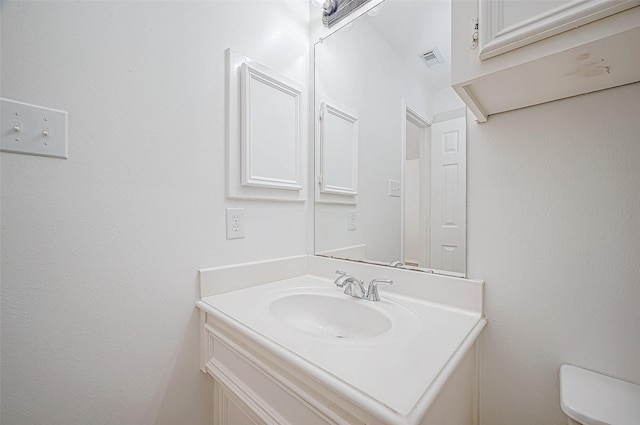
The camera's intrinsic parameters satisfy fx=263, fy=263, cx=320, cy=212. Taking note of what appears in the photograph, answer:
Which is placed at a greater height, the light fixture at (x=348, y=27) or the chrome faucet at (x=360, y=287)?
the light fixture at (x=348, y=27)

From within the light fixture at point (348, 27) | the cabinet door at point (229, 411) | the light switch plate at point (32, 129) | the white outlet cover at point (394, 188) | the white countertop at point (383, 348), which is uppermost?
the light fixture at point (348, 27)

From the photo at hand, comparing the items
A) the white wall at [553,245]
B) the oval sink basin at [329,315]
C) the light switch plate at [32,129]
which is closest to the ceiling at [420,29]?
the white wall at [553,245]

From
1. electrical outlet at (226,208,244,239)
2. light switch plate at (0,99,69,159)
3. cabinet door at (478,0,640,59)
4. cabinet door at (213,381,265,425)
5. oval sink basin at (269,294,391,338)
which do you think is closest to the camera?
cabinet door at (478,0,640,59)

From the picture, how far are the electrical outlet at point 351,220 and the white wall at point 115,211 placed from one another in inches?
19.8

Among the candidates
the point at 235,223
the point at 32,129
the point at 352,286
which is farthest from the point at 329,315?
the point at 32,129

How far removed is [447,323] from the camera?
76 centimetres

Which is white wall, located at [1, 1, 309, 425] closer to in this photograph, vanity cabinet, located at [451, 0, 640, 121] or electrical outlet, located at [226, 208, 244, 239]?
electrical outlet, located at [226, 208, 244, 239]

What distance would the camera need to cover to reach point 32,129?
26.2 inches

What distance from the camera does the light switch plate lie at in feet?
2.10

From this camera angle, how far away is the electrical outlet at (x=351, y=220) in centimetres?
129

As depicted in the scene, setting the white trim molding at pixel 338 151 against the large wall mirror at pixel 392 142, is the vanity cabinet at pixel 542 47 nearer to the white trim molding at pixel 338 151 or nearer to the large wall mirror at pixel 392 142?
the large wall mirror at pixel 392 142

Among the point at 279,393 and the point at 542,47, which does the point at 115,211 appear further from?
the point at 542,47

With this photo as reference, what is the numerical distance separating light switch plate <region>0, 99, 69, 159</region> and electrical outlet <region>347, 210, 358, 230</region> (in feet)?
3.40

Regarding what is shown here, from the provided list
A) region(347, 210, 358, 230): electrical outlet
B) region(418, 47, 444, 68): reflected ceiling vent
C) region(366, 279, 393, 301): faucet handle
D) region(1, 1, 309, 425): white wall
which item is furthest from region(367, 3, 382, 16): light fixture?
region(366, 279, 393, 301): faucet handle
